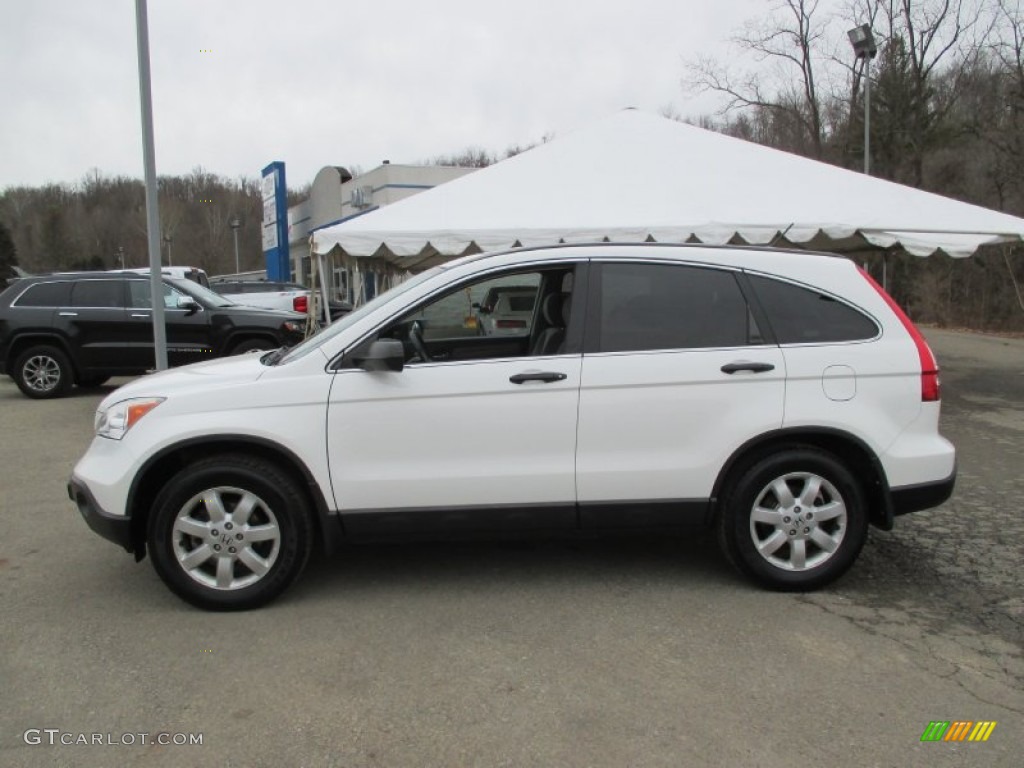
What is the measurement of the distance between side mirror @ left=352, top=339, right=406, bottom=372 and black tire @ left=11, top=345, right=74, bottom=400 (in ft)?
29.6

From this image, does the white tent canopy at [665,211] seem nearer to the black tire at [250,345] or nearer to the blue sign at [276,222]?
the black tire at [250,345]

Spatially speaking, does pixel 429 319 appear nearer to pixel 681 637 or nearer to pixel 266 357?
pixel 266 357

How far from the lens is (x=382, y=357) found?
12.7 feet

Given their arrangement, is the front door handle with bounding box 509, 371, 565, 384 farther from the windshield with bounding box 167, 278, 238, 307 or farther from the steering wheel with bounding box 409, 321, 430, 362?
the windshield with bounding box 167, 278, 238, 307

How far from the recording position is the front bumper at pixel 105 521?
3.92 metres

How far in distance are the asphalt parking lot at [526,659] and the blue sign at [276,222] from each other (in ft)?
94.7

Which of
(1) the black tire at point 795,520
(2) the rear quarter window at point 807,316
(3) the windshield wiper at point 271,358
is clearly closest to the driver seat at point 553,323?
(2) the rear quarter window at point 807,316

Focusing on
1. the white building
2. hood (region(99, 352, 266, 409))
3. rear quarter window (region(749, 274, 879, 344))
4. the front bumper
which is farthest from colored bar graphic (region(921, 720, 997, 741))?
the white building

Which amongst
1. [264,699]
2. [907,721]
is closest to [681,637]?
[907,721]

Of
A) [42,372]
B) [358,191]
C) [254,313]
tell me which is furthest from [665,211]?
[358,191]

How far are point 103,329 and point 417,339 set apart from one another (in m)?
8.17

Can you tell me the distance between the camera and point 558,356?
13.4 ft

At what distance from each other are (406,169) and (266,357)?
1090 inches

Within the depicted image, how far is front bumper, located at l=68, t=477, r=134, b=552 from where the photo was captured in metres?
3.92
